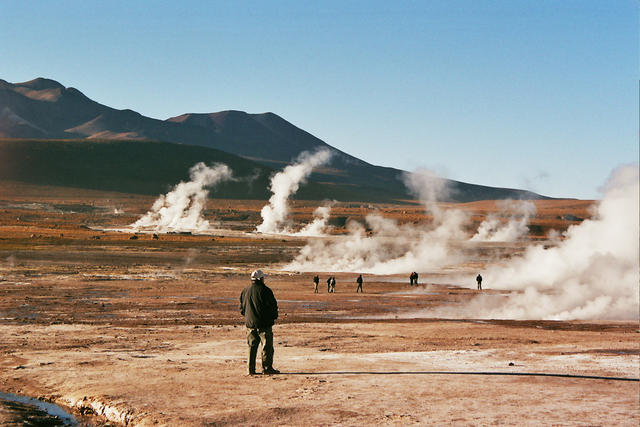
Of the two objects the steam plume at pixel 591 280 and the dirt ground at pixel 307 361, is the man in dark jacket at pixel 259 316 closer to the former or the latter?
the dirt ground at pixel 307 361

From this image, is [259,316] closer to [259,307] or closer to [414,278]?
[259,307]

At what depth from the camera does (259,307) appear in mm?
14461

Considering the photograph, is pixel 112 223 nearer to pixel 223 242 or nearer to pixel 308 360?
pixel 223 242

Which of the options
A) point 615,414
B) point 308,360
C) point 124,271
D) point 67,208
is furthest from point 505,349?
point 67,208

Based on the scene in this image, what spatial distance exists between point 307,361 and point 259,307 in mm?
3026

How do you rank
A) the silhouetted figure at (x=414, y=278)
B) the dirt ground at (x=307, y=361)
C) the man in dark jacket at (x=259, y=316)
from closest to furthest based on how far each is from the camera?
the dirt ground at (x=307, y=361) → the man in dark jacket at (x=259, y=316) → the silhouetted figure at (x=414, y=278)

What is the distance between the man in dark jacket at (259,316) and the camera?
1446 cm

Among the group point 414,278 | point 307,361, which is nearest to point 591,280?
point 414,278

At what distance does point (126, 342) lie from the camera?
67.4 feet

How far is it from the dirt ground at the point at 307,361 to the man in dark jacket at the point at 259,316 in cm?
49

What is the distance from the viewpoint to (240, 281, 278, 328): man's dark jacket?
1446 cm

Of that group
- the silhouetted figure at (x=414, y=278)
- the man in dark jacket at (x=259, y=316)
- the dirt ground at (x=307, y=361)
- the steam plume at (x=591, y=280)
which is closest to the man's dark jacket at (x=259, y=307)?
the man in dark jacket at (x=259, y=316)

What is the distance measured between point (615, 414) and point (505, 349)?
309 inches

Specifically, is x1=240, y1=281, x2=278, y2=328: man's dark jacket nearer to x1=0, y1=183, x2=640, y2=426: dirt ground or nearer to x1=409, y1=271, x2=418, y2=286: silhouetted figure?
x1=0, y1=183, x2=640, y2=426: dirt ground
